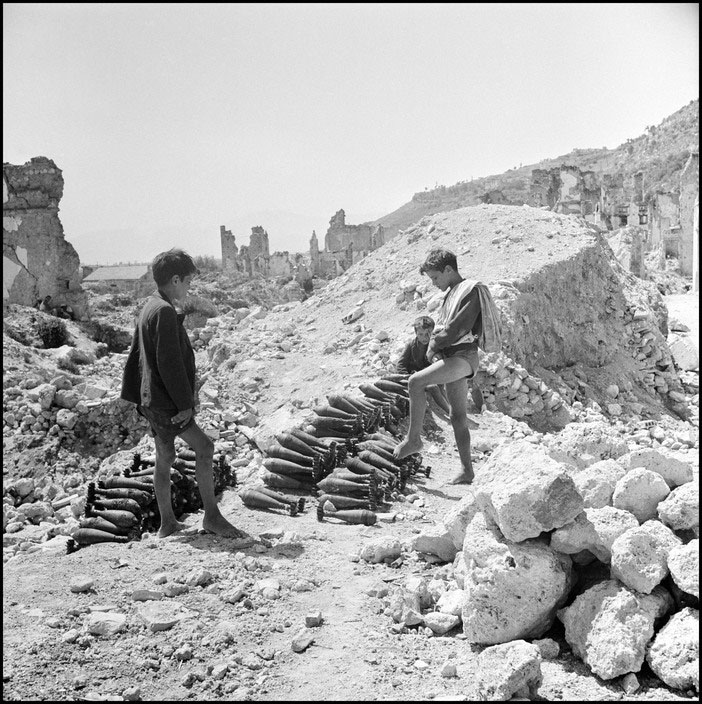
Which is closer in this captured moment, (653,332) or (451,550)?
(451,550)

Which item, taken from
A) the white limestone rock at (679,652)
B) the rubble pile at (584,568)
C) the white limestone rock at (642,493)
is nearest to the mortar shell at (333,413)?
the rubble pile at (584,568)

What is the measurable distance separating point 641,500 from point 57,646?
2.65 metres

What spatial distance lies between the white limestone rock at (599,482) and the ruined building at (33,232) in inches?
A: 676

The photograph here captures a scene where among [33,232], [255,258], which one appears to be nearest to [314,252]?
[255,258]

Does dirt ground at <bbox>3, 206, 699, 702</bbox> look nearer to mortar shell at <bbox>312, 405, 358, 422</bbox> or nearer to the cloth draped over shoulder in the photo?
mortar shell at <bbox>312, 405, 358, 422</bbox>

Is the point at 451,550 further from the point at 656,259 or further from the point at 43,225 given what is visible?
the point at 656,259

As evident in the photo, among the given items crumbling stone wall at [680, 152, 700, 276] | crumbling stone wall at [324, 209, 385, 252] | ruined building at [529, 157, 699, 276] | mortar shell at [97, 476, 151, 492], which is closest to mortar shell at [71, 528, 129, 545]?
mortar shell at [97, 476, 151, 492]

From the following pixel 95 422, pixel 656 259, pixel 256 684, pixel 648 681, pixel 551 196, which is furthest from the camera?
pixel 551 196

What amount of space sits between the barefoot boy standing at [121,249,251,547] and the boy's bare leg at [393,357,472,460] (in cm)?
141

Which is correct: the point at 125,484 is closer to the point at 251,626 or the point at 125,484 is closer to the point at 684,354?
the point at 251,626

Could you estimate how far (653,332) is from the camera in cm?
1155

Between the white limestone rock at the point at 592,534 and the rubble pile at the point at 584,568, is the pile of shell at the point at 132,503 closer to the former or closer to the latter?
the rubble pile at the point at 584,568

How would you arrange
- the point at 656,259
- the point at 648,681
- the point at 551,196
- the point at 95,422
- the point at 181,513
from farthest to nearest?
the point at 551,196 < the point at 656,259 < the point at 95,422 < the point at 181,513 < the point at 648,681

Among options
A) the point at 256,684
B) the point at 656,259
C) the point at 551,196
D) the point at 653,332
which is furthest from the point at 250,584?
the point at 551,196
